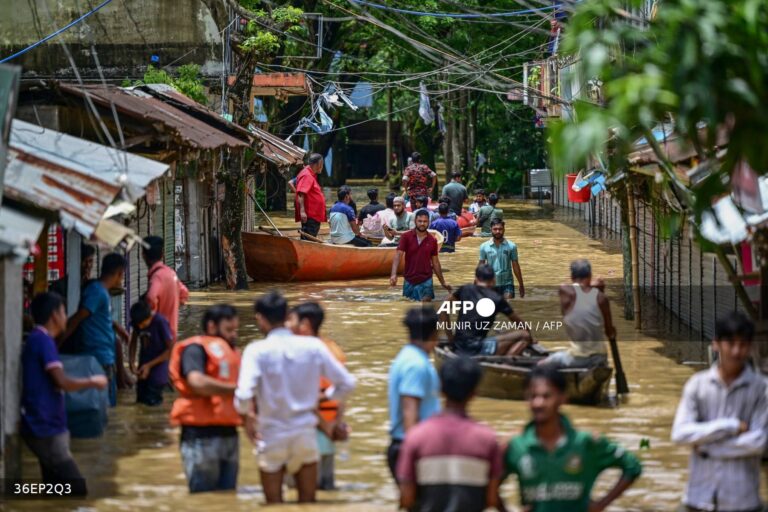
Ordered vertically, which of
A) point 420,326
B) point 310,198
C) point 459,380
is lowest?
point 459,380

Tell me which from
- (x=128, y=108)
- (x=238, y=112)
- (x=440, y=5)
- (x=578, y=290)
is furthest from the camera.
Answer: (x=440, y=5)

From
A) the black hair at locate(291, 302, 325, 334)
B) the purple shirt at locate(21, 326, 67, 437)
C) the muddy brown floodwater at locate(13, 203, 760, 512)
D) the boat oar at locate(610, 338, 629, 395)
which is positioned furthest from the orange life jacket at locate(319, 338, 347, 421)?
the boat oar at locate(610, 338, 629, 395)

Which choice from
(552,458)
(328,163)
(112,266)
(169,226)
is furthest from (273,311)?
(328,163)

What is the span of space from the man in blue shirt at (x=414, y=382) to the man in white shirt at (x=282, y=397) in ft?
1.49

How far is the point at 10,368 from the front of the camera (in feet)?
30.8

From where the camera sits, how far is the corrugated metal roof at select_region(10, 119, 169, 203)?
36.5ft

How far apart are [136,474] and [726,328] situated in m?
5.13

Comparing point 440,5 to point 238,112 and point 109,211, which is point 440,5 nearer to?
point 238,112

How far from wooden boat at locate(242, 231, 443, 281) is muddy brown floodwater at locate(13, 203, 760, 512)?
1763 mm

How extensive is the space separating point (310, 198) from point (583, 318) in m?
13.5

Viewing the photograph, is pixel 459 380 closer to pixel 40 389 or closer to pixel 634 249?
pixel 40 389

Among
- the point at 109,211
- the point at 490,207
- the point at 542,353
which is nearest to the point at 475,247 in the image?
the point at 490,207

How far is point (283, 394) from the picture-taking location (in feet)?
26.6

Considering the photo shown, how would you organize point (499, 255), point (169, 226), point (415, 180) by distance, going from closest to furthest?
point (499, 255), point (169, 226), point (415, 180)
